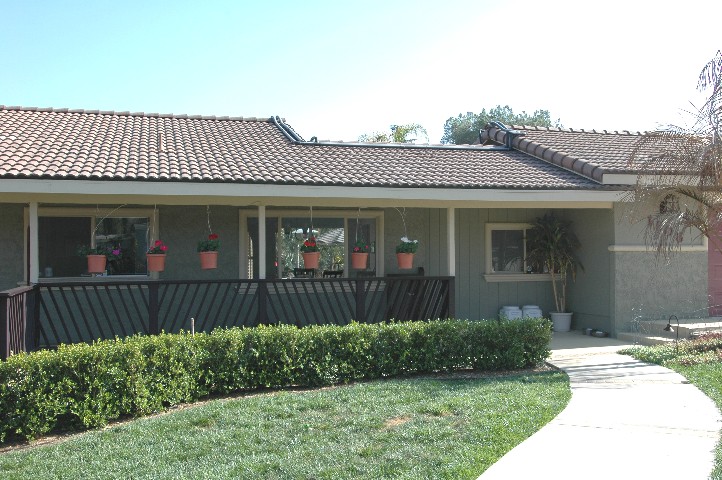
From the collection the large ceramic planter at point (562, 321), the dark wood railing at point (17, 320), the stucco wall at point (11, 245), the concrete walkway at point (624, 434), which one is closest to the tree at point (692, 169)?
the concrete walkway at point (624, 434)

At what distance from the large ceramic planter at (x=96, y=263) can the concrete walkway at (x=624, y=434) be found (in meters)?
7.20

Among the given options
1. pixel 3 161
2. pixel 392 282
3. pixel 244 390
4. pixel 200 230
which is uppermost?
pixel 3 161

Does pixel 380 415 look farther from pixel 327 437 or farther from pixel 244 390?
pixel 244 390

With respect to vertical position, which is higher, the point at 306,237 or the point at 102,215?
the point at 102,215

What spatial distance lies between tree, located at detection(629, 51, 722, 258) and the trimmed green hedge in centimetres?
271

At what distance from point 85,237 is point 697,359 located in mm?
9891

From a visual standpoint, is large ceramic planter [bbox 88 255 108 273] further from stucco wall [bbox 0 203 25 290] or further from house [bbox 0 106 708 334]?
stucco wall [bbox 0 203 25 290]

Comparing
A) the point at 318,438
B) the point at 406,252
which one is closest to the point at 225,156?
the point at 406,252

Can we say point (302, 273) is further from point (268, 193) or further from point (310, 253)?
point (268, 193)

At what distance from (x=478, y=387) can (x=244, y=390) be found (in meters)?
2.86

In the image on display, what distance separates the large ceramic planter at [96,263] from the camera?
10898 millimetres

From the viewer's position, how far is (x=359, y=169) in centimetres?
1202

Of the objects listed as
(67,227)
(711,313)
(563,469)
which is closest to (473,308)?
(711,313)

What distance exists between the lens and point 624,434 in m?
6.38
